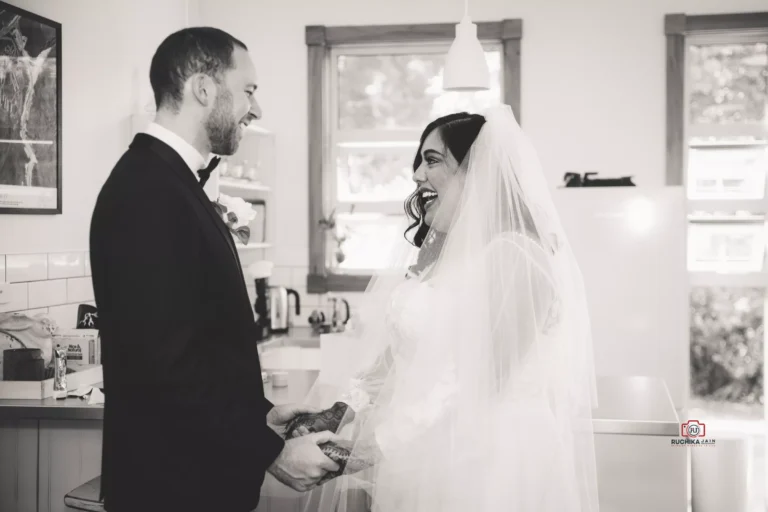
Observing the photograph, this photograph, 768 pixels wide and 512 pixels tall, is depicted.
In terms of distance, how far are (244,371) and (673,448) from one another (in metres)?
1.54

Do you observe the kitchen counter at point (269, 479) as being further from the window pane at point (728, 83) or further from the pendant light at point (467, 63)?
the window pane at point (728, 83)

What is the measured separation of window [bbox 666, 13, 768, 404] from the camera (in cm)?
507

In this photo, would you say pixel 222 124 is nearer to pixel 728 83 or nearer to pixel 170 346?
pixel 170 346

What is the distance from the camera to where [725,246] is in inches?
201

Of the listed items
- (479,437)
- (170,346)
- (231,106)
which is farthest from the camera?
(479,437)

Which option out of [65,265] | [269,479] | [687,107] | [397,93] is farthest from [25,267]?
[687,107]

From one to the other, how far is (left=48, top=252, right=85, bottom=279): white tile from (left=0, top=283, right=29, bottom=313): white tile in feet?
0.77

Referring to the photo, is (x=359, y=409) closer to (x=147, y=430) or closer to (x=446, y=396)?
(x=446, y=396)

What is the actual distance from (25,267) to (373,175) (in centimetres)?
251

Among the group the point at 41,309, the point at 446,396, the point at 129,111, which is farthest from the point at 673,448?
the point at 129,111

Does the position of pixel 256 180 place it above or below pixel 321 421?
above

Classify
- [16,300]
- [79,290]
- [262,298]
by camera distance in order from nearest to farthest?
[16,300] < [79,290] < [262,298]

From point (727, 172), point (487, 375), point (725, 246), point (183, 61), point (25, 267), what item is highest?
point (727, 172)

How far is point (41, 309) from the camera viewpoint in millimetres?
3566
